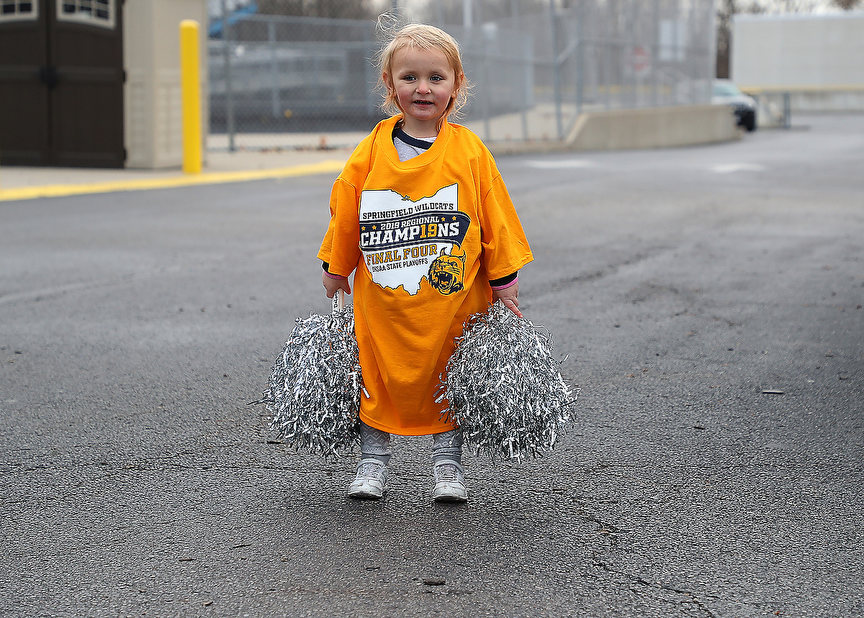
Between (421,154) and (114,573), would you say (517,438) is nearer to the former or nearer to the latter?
(421,154)

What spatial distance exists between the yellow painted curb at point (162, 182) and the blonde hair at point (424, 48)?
1005cm

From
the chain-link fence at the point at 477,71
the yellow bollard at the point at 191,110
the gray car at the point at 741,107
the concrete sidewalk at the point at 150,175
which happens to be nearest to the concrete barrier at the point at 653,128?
the chain-link fence at the point at 477,71

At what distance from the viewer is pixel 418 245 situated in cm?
344

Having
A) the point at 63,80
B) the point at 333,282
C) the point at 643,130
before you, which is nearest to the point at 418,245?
the point at 333,282

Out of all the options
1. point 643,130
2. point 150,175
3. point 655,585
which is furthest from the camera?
point 643,130

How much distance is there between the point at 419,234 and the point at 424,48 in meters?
0.53

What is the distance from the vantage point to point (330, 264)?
3.53 meters

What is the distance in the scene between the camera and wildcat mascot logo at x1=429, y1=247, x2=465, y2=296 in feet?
11.3

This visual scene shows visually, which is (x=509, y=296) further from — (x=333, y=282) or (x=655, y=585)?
(x=655, y=585)

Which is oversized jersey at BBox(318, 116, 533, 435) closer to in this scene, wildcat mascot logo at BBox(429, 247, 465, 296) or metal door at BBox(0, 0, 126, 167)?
wildcat mascot logo at BBox(429, 247, 465, 296)

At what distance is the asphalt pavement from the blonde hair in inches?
47.0

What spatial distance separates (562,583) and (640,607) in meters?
0.23

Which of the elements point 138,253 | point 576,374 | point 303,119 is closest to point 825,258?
point 576,374

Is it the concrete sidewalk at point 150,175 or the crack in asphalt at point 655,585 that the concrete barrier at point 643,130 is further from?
the crack in asphalt at point 655,585
